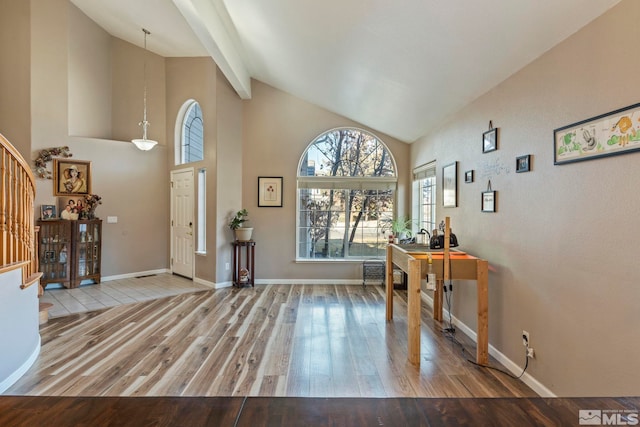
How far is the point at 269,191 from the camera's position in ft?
17.6

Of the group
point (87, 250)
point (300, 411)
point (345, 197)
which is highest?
point (345, 197)

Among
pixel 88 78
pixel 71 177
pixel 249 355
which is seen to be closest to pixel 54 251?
pixel 71 177

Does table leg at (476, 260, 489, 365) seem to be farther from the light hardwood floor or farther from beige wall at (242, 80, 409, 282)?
beige wall at (242, 80, 409, 282)

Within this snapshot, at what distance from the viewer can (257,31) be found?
12.1ft

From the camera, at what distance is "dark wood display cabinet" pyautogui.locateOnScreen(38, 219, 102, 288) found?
15.6ft

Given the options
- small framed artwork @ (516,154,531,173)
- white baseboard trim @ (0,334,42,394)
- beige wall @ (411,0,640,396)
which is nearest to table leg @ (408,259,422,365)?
beige wall @ (411,0,640,396)

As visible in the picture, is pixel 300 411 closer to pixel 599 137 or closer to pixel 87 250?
pixel 599 137

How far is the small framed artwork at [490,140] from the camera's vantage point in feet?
8.96

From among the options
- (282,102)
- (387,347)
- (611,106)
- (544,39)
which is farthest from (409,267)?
(282,102)

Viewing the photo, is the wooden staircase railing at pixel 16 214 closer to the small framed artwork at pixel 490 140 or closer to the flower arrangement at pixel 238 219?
the flower arrangement at pixel 238 219

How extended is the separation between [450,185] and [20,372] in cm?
435

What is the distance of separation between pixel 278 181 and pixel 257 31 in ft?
7.62

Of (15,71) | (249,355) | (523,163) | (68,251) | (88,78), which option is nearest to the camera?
(523,163)

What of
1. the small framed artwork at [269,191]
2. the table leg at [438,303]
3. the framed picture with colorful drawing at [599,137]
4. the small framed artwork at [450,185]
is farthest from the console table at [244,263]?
the framed picture with colorful drawing at [599,137]
